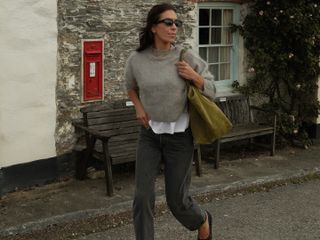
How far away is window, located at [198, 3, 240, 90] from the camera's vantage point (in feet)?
26.9

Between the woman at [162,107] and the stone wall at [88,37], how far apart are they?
2372 mm

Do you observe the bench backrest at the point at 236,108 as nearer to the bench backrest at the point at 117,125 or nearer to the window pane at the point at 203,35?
the window pane at the point at 203,35

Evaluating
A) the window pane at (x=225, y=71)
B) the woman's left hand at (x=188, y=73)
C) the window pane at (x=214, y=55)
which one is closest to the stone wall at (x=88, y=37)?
the window pane at (x=214, y=55)

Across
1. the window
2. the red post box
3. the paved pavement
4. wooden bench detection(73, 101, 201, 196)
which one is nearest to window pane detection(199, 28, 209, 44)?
the window

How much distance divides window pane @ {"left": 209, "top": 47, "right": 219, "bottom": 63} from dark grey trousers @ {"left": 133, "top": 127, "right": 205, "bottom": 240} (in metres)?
4.49

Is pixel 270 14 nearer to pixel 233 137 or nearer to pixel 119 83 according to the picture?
pixel 233 137

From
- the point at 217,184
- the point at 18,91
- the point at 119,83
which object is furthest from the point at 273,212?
the point at 18,91

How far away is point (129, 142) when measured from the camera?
652 cm

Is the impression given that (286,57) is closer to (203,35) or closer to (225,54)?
(225,54)

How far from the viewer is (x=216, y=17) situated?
8367mm

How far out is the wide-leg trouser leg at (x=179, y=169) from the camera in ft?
13.1

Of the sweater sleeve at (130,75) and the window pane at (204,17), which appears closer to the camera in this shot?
the sweater sleeve at (130,75)

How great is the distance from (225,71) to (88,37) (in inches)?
112

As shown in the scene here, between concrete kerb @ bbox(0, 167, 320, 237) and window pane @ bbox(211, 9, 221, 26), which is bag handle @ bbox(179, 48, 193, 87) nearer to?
concrete kerb @ bbox(0, 167, 320, 237)
